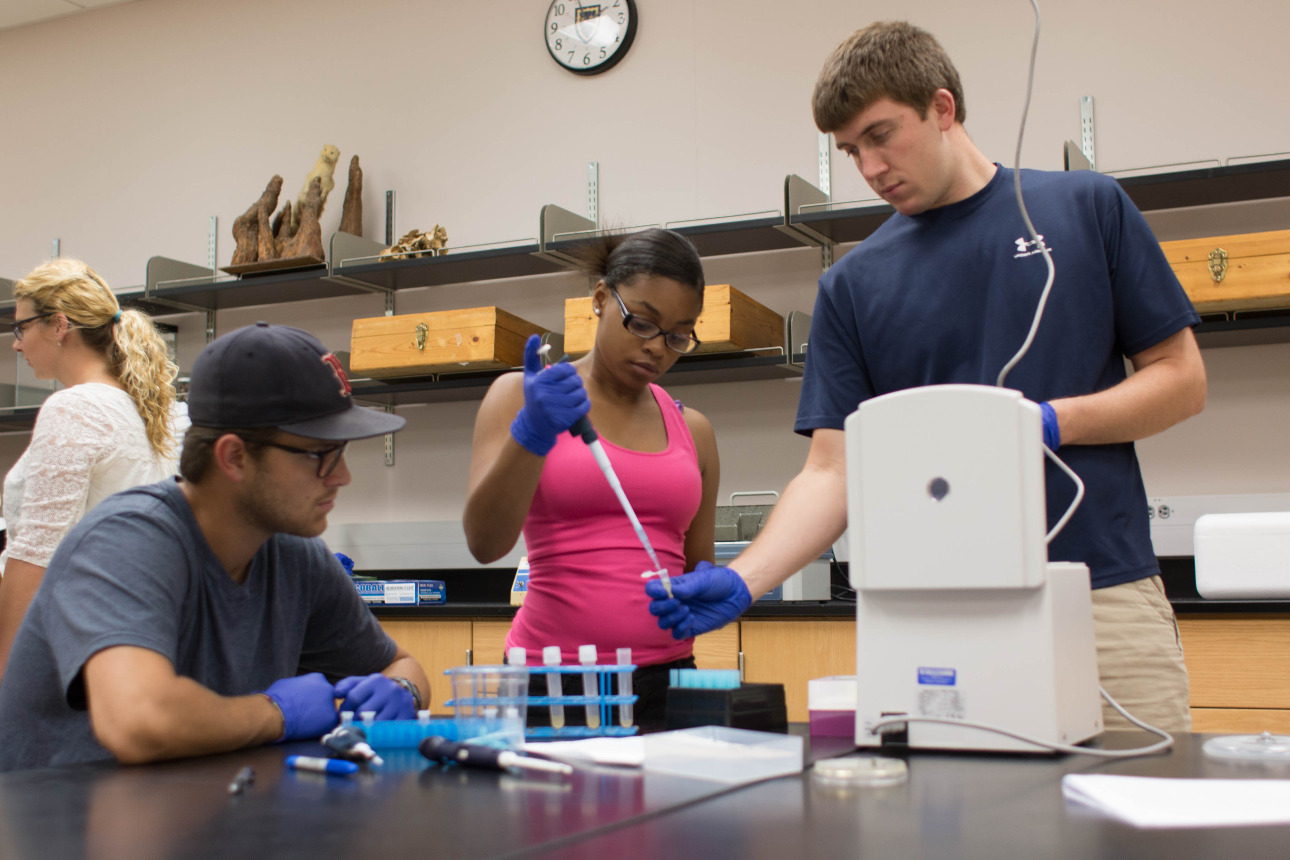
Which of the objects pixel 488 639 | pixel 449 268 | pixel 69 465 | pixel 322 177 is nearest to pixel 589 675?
pixel 69 465

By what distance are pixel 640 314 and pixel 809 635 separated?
1.27 meters

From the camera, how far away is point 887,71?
4.41 ft

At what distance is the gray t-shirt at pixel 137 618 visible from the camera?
115 cm

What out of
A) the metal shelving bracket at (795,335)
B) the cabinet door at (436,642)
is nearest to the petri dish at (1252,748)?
the metal shelving bracket at (795,335)

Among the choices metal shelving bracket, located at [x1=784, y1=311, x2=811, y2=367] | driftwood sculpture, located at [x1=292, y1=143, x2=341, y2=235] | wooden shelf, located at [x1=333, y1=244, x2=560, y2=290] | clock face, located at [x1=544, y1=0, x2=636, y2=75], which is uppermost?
clock face, located at [x1=544, y1=0, x2=636, y2=75]

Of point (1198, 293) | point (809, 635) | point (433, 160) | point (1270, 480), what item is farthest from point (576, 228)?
point (1270, 480)

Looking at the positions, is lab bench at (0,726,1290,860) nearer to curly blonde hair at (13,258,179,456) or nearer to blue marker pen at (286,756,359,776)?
blue marker pen at (286,756,359,776)

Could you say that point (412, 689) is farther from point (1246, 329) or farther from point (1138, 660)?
point (1246, 329)

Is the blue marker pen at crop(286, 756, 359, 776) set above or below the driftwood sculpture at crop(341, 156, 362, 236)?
below

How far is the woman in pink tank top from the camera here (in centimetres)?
149

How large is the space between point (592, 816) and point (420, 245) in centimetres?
310

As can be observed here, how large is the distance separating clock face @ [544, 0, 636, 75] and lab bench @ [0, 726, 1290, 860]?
3199mm

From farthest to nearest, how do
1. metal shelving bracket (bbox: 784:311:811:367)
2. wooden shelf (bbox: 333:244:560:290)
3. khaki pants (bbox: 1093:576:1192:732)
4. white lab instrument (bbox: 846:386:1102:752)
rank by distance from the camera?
1. wooden shelf (bbox: 333:244:560:290)
2. metal shelving bracket (bbox: 784:311:811:367)
3. khaki pants (bbox: 1093:576:1192:732)
4. white lab instrument (bbox: 846:386:1102:752)

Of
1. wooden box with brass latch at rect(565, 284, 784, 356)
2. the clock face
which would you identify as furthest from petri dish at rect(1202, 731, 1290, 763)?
the clock face
